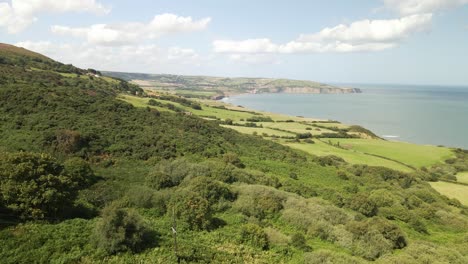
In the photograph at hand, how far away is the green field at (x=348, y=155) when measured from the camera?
2650 inches

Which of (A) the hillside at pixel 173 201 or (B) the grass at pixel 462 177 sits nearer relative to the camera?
(A) the hillside at pixel 173 201

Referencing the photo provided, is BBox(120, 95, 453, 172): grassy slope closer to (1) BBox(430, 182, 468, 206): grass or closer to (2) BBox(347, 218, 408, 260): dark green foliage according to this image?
(1) BBox(430, 182, 468, 206): grass

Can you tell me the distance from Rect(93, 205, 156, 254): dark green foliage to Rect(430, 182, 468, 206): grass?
51556mm

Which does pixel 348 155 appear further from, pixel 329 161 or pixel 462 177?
pixel 462 177

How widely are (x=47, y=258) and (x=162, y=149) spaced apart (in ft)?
96.8

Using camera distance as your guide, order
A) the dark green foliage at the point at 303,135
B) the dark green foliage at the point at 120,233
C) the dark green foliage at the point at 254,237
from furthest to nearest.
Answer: the dark green foliage at the point at 303,135 < the dark green foliage at the point at 254,237 < the dark green foliage at the point at 120,233

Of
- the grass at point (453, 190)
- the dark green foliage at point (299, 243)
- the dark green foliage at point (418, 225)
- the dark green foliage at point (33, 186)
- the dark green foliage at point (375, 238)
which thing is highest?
the dark green foliage at point (33, 186)

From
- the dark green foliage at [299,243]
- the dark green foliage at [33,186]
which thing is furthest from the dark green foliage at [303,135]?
the dark green foliage at [33,186]

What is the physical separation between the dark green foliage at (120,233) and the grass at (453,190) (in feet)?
169

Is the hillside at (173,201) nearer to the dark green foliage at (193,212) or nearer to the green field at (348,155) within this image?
the dark green foliage at (193,212)

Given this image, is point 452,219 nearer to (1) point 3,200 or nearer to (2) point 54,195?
(2) point 54,195

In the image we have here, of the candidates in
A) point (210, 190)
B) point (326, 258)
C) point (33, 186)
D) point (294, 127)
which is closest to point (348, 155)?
point (294, 127)

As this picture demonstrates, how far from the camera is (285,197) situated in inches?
1195

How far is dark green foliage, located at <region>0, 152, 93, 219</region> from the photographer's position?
728 inches
